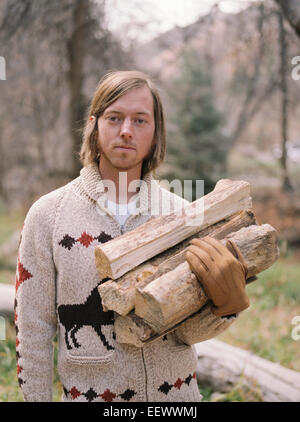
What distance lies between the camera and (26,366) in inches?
72.9

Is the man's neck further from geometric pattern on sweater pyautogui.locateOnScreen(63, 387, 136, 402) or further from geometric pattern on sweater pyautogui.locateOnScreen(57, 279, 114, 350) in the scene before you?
geometric pattern on sweater pyautogui.locateOnScreen(63, 387, 136, 402)

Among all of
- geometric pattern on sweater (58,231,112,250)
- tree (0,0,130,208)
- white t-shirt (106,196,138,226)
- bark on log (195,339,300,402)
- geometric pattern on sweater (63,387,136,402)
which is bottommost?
bark on log (195,339,300,402)

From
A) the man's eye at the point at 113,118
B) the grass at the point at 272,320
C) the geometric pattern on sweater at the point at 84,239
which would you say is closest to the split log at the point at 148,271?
the geometric pattern on sweater at the point at 84,239

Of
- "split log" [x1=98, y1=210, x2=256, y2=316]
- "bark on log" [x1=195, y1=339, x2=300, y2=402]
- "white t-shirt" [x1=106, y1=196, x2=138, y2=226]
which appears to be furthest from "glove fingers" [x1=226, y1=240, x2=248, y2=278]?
"bark on log" [x1=195, y1=339, x2=300, y2=402]

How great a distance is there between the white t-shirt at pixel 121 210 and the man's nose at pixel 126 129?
1.08 ft

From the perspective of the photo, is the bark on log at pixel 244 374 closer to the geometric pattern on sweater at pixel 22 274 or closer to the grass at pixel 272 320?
the grass at pixel 272 320

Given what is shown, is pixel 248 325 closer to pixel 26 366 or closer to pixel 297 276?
pixel 297 276

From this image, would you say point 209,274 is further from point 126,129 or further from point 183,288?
point 126,129

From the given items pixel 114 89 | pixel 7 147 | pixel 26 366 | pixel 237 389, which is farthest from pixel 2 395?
pixel 7 147

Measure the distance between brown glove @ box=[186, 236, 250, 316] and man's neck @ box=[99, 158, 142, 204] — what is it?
1.62 feet

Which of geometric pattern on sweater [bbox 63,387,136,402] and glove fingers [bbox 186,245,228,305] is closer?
glove fingers [bbox 186,245,228,305]

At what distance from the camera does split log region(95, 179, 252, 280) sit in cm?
164

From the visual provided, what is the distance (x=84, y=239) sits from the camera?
72.4 inches

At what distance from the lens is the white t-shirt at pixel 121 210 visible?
76.6 inches
